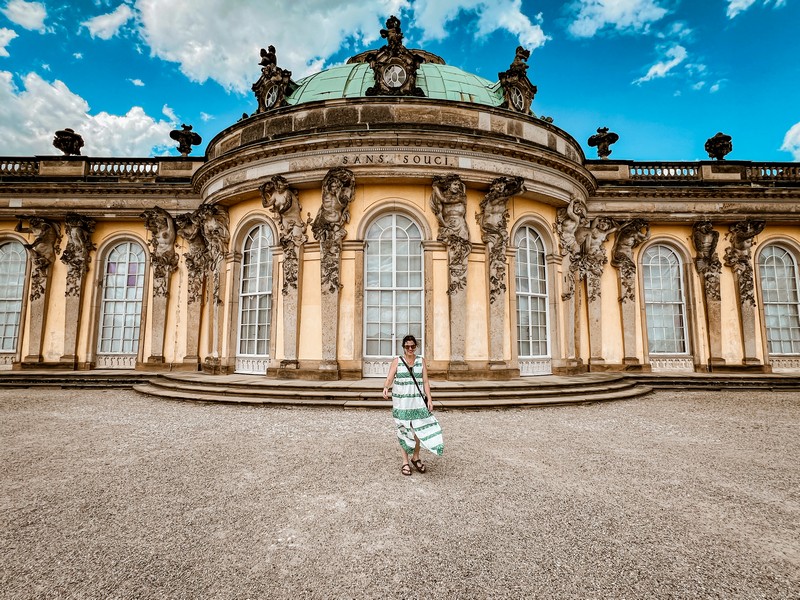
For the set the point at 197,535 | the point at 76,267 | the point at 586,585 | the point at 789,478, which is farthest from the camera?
the point at 76,267

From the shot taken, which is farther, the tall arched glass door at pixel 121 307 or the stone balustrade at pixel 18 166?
the stone balustrade at pixel 18 166

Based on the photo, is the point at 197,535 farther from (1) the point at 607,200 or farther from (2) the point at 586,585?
(1) the point at 607,200

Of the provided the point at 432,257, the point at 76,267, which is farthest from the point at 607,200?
the point at 76,267

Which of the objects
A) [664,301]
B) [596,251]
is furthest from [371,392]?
[664,301]

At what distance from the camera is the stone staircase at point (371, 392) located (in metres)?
8.97

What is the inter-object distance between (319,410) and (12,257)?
15181mm

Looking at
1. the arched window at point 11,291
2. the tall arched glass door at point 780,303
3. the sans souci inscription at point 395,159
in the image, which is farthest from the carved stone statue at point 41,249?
the tall arched glass door at point 780,303

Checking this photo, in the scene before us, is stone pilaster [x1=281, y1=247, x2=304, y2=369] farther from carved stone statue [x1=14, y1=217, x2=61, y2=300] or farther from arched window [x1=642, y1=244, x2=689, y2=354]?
arched window [x1=642, y1=244, x2=689, y2=354]

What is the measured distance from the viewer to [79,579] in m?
2.64

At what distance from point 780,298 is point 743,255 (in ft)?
7.70

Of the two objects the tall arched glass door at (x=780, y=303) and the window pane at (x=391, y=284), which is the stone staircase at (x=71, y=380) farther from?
the tall arched glass door at (x=780, y=303)

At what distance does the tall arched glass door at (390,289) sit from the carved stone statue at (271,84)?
5.88m

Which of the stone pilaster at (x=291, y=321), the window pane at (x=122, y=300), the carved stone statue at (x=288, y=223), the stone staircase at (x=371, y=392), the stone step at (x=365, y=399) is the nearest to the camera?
the stone step at (x=365, y=399)

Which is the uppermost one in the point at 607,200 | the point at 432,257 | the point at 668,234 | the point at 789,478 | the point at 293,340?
the point at 607,200
